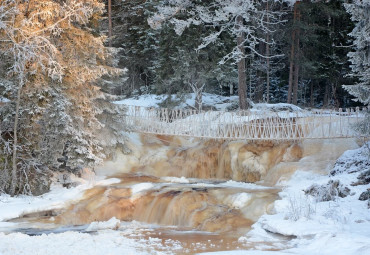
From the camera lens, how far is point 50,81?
40.9ft

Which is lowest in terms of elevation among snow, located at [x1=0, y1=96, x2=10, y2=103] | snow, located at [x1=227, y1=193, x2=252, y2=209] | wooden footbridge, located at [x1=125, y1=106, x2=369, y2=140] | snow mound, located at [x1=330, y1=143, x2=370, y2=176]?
snow, located at [x1=227, y1=193, x2=252, y2=209]

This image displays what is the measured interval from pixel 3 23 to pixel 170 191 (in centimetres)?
608

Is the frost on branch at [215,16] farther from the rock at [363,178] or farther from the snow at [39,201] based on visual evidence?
the snow at [39,201]

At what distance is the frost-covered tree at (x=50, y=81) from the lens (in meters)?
11.6

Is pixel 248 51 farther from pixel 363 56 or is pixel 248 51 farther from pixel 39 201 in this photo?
pixel 39 201

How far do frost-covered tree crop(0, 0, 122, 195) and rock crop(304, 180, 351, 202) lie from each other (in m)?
6.19

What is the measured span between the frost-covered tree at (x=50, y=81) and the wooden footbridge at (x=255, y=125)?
2.90 m

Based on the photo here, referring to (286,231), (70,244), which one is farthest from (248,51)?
(70,244)

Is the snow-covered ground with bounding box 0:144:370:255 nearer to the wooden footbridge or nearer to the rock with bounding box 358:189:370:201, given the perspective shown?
the rock with bounding box 358:189:370:201

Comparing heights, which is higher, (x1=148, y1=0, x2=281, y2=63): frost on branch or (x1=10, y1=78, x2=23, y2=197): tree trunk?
(x1=148, y1=0, x2=281, y2=63): frost on branch

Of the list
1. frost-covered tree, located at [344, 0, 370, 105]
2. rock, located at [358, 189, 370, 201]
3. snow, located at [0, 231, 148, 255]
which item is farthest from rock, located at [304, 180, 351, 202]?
snow, located at [0, 231, 148, 255]

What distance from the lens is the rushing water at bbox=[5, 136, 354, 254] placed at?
A: 31.0ft

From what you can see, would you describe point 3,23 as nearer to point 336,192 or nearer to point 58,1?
point 58,1

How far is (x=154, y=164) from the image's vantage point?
15430mm
